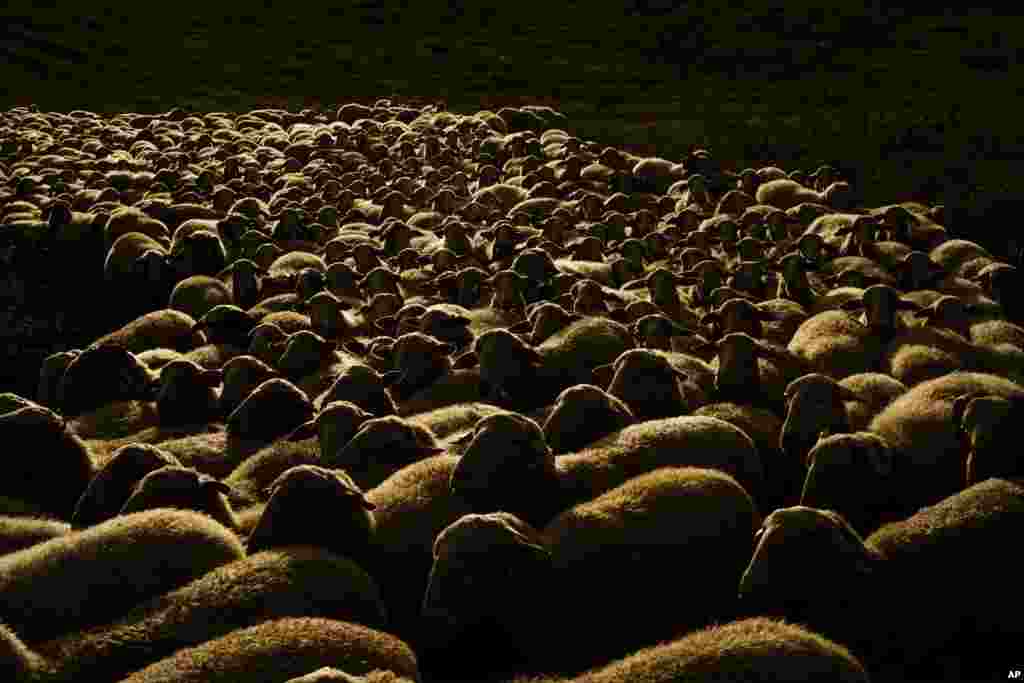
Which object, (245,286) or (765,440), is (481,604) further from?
(245,286)

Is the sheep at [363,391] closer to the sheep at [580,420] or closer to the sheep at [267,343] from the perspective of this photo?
the sheep at [580,420]

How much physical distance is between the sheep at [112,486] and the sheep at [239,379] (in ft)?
7.96

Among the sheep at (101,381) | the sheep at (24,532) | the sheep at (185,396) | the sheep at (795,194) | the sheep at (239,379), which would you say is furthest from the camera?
the sheep at (795,194)

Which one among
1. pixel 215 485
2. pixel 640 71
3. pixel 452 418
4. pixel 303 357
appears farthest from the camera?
pixel 640 71

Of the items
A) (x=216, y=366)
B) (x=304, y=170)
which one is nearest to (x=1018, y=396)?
(x=216, y=366)

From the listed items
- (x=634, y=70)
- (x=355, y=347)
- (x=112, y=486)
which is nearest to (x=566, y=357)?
(x=355, y=347)

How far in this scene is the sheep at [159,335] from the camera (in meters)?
12.4

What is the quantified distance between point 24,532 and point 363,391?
10.1ft

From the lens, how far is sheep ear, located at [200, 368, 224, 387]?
1038cm

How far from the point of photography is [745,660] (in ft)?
16.4

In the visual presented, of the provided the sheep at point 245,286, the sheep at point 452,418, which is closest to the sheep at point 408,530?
the sheep at point 452,418

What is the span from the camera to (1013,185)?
19328 mm

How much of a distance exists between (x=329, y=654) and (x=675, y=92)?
1206 inches

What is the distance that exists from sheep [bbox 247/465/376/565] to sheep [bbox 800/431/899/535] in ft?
10.1
